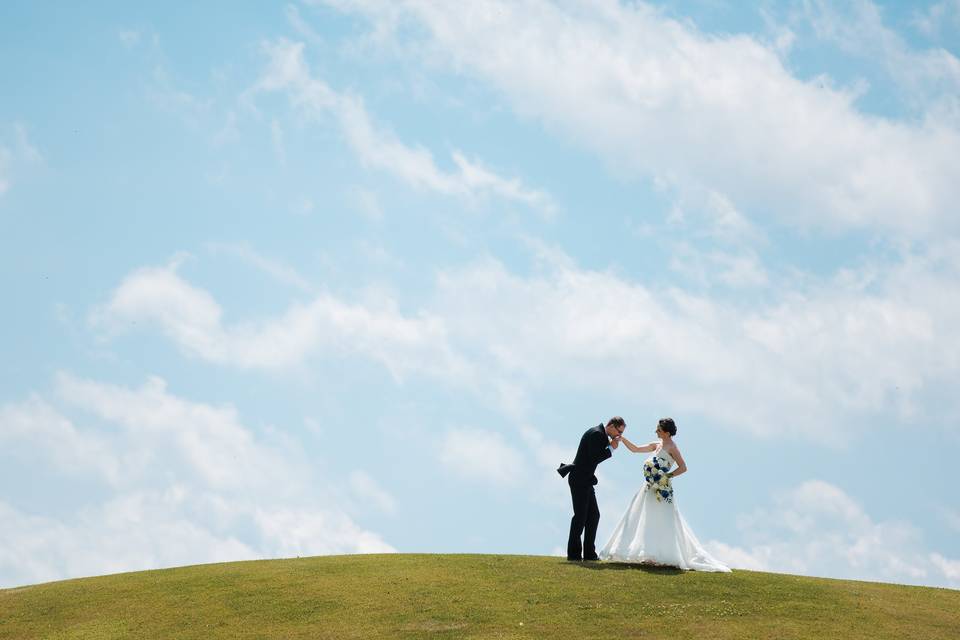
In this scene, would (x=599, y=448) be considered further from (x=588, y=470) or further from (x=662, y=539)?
(x=662, y=539)

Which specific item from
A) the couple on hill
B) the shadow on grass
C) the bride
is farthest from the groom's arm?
the shadow on grass

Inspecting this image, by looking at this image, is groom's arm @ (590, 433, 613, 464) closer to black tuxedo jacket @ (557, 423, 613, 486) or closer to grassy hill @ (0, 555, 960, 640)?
black tuxedo jacket @ (557, 423, 613, 486)

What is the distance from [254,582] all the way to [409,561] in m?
5.12

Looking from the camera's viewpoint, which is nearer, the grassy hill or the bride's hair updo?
the grassy hill

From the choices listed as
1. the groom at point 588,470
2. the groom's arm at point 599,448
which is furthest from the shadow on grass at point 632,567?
the groom's arm at point 599,448

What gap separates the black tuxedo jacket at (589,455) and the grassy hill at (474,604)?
2.74 meters

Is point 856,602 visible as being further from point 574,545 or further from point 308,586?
point 308,586

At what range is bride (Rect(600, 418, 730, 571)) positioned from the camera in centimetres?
3148

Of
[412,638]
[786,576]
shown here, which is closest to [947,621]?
[786,576]

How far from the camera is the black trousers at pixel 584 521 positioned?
32219 millimetres

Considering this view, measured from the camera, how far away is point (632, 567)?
103 feet

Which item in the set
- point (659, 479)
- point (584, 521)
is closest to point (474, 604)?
point (584, 521)

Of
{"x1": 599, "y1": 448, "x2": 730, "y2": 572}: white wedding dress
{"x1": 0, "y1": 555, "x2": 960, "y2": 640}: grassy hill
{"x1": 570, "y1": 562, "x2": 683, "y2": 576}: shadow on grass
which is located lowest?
{"x1": 0, "y1": 555, "x2": 960, "y2": 640}: grassy hill

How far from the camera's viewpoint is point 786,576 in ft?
106
